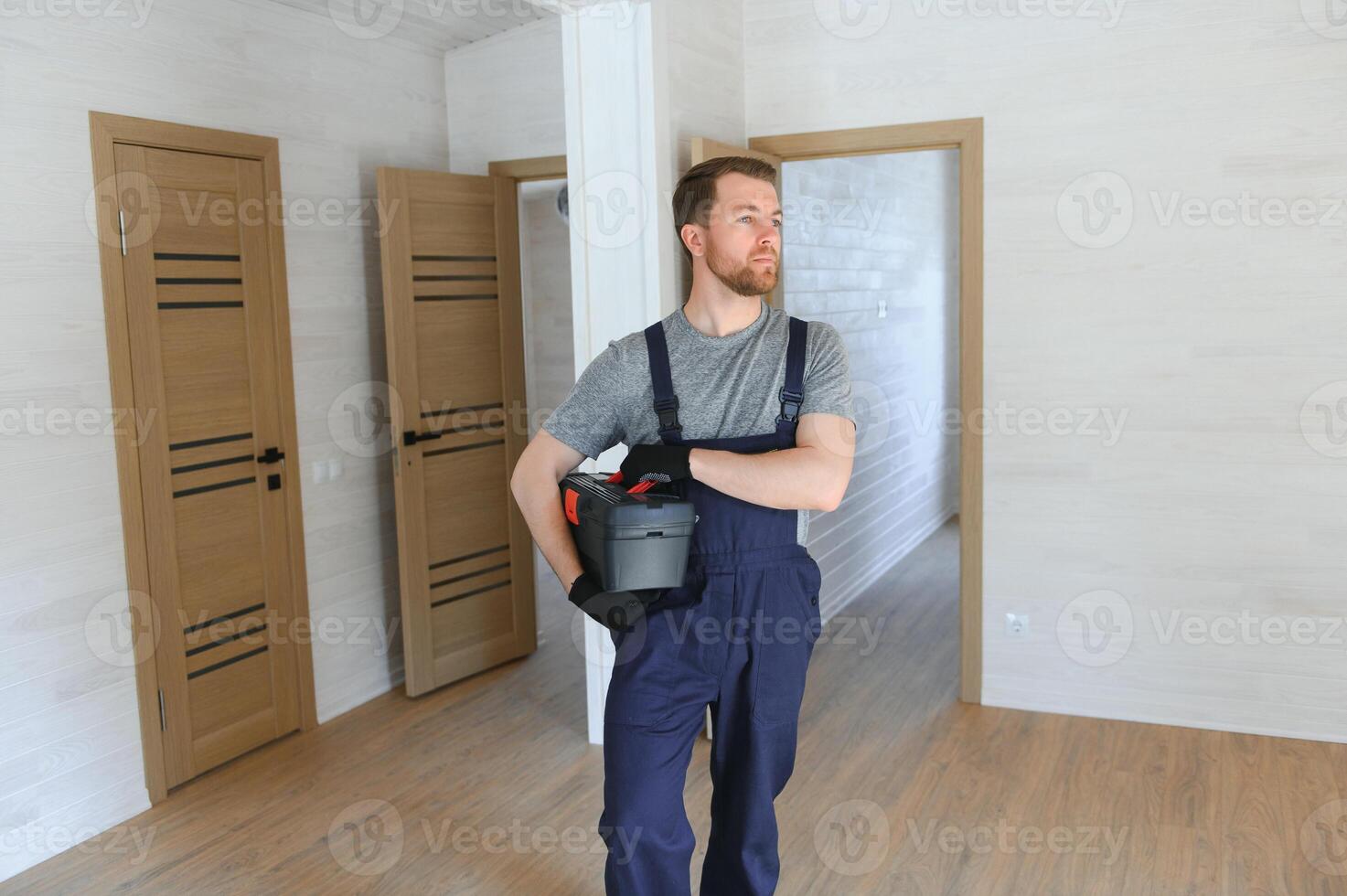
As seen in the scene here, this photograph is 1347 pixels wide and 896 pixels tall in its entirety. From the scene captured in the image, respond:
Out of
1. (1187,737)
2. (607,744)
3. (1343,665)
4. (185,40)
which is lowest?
(1187,737)

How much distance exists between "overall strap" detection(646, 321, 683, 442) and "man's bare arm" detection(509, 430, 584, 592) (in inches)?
7.9

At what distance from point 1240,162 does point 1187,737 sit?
6.54 feet

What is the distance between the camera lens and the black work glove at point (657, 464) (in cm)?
201

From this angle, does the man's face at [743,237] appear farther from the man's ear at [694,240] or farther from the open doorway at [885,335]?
the open doorway at [885,335]

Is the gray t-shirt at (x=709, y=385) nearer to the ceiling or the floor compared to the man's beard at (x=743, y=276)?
nearer to the floor

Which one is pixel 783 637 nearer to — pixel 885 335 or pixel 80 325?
Answer: pixel 80 325

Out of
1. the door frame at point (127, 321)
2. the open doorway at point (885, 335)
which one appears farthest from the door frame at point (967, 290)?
the door frame at point (127, 321)

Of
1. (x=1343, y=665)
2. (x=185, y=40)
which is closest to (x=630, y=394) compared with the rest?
(x=185, y=40)

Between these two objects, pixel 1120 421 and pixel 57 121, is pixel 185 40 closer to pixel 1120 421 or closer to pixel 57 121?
pixel 57 121

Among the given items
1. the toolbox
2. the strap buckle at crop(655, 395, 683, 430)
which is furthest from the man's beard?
the toolbox

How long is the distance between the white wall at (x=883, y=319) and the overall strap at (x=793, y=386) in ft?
8.66

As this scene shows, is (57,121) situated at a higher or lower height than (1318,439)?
higher

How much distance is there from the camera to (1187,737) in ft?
12.9

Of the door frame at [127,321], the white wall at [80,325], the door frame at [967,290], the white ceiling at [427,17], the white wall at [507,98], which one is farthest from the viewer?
the white wall at [507,98]
